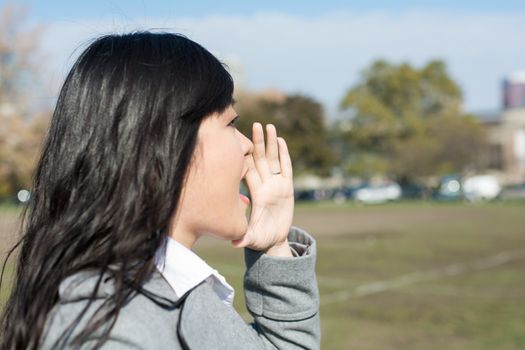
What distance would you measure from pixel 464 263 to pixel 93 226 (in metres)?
13.4

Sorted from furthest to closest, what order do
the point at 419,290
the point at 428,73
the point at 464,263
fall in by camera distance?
the point at 428,73 < the point at 464,263 < the point at 419,290

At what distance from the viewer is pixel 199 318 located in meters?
1.34

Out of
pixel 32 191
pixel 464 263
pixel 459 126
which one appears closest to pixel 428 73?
pixel 459 126

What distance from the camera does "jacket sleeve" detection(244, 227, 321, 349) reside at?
5.31 feet

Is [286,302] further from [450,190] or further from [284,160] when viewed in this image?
[450,190]

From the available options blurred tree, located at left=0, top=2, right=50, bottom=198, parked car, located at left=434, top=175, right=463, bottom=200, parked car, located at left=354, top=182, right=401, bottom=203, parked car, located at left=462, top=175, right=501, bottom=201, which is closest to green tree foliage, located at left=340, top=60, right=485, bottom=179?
parked car, located at left=354, top=182, right=401, bottom=203

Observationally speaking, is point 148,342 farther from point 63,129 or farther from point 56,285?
point 63,129

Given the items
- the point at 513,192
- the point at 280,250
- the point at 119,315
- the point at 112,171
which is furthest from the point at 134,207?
the point at 513,192

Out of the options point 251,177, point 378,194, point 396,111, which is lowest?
point 378,194

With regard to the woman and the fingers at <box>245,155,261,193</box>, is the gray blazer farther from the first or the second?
the fingers at <box>245,155,261,193</box>

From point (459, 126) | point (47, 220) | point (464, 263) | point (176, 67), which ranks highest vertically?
point (176, 67)

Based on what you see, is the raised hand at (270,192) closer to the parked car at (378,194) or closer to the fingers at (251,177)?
the fingers at (251,177)

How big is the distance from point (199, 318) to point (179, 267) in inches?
3.9

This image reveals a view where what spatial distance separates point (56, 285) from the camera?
133 cm
